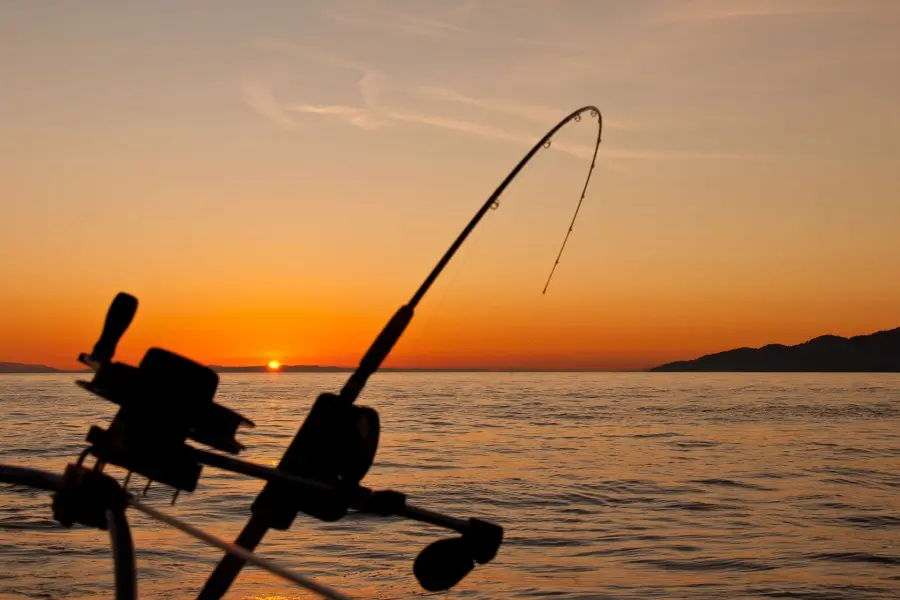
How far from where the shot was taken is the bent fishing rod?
10.6 ft

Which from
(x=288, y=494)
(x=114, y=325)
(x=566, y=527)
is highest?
(x=114, y=325)

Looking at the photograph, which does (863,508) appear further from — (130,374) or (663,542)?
(130,374)

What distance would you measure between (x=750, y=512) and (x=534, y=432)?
25725 millimetres

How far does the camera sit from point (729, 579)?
41.6ft

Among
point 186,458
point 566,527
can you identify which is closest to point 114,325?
point 186,458

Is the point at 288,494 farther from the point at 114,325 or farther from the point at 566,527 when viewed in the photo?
the point at 566,527

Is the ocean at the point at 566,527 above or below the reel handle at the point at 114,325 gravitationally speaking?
below

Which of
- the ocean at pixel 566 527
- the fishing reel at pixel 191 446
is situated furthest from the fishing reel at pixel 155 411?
the ocean at pixel 566 527

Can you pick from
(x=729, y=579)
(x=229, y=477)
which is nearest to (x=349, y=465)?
(x=729, y=579)

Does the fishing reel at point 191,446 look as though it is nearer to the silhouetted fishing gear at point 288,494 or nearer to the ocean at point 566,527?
the silhouetted fishing gear at point 288,494

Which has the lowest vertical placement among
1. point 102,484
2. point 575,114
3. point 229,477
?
point 229,477

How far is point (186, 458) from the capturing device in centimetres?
327

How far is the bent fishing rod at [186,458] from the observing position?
3.22m

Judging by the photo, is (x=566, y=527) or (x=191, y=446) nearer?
(x=191, y=446)
